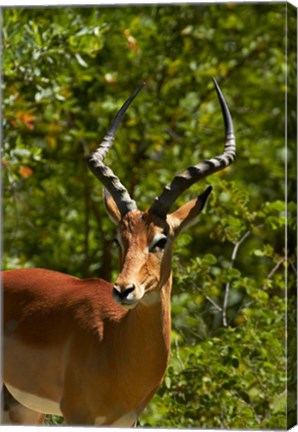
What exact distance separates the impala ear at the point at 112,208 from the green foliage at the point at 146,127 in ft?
6.34

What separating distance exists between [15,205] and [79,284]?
134 inches

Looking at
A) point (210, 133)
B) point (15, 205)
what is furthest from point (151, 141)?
point (15, 205)

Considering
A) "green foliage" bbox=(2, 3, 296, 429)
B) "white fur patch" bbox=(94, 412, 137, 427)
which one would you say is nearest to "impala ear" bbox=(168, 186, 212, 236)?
"white fur patch" bbox=(94, 412, 137, 427)

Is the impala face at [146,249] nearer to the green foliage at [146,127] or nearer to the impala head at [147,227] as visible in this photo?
the impala head at [147,227]

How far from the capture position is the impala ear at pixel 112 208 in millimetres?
6273

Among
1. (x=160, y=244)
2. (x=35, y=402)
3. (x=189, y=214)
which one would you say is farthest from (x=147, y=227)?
(x=35, y=402)

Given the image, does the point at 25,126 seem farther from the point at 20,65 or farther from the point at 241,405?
the point at 241,405

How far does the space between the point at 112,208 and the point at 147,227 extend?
33cm

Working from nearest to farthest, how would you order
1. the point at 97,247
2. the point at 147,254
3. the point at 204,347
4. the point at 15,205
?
1. the point at 147,254
2. the point at 204,347
3. the point at 15,205
4. the point at 97,247

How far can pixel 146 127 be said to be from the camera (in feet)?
34.9

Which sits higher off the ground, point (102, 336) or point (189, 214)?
point (189, 214)

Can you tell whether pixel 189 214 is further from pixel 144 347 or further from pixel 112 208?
pixel 144 347

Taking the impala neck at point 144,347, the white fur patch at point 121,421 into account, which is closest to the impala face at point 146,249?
the impala neck at point 144,347

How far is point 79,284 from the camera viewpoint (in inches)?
263
